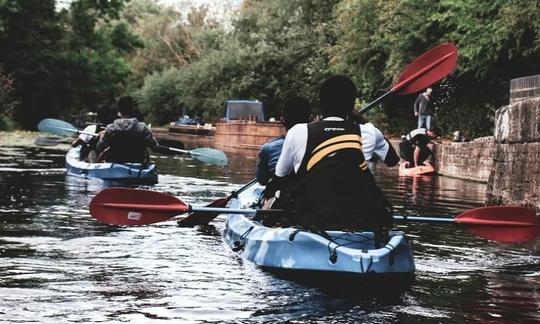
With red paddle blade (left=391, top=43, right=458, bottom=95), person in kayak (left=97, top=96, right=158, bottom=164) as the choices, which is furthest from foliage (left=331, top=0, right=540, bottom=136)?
red paddle blade (left=391, top=43, right=458, bottom=95)

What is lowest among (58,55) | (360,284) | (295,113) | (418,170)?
(418,170)

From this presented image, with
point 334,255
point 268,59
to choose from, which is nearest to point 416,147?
point 334,255

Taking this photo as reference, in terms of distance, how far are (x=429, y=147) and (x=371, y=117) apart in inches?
377

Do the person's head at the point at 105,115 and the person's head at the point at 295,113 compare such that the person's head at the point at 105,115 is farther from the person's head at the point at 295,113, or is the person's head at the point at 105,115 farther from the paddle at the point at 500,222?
the paddle at the point at 500,222

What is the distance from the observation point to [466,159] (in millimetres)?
22344

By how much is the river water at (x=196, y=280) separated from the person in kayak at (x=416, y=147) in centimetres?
1180

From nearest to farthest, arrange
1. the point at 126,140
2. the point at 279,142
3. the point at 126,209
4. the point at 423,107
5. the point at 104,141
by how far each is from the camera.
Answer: the point at 126,209 < the point at 279,142 < the point at 126,140 < the point at 104,141 < the point at 423,107

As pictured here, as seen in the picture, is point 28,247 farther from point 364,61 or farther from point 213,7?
point 213,7

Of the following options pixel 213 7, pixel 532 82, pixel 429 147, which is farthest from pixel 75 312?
pixel 213 7

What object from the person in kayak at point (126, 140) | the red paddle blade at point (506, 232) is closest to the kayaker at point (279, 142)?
the red paddle blade at point (506, 232)

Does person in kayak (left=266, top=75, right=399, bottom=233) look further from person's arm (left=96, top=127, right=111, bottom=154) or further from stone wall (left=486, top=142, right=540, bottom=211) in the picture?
person's arm (left=96, top=127, right=111, bottom=154)

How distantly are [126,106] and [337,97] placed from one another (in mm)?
8397

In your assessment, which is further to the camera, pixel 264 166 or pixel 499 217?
pixel 264 166

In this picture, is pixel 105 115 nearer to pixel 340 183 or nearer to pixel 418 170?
pixel 418 170
